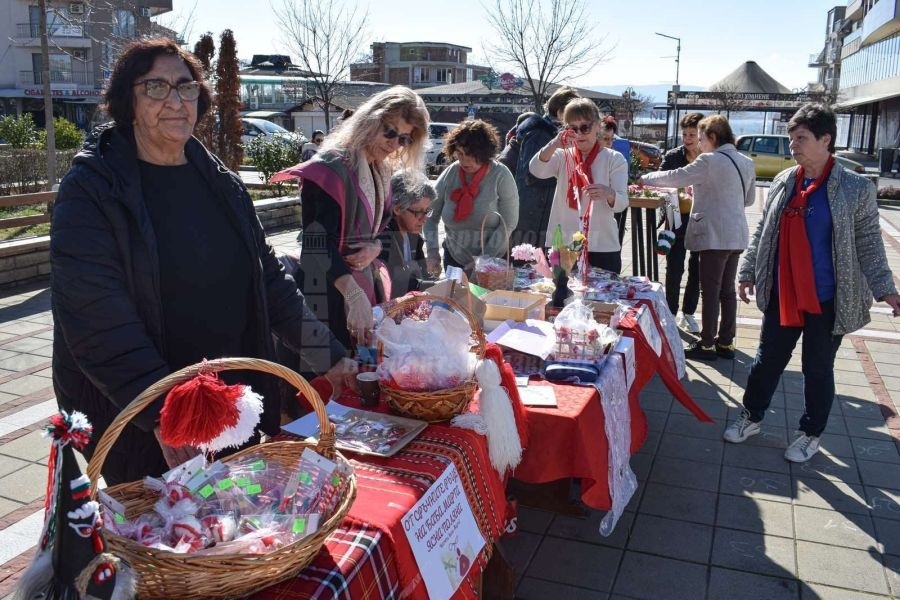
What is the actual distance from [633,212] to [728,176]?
1.16 meters

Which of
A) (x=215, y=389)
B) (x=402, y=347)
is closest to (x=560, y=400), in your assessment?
(x=402, y=347)

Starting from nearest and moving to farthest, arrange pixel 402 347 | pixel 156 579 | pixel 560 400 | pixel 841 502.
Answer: pixel 156 579, pixel 402 347, pixel 560 400, pixel 841 502

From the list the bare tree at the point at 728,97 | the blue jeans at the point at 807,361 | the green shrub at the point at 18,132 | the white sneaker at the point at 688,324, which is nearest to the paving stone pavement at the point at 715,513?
the blue jeans at the point at 807,361

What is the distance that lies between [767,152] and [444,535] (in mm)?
21570

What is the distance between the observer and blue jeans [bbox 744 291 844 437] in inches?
139

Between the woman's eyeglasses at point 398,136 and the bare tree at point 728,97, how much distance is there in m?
34.8

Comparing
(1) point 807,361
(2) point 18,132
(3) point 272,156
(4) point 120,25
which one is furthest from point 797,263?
(2) point 18,132

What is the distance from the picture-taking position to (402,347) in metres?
2.09

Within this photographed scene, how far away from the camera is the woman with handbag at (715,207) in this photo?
201 inches

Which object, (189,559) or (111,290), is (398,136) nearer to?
(111,290)

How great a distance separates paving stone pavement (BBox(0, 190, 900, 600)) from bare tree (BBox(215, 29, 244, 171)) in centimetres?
905

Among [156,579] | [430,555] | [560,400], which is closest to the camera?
[156,579]

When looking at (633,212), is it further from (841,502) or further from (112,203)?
(112,203)

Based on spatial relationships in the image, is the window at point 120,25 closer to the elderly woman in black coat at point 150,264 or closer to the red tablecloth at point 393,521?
the elderly woman in black coat at point 150,264
